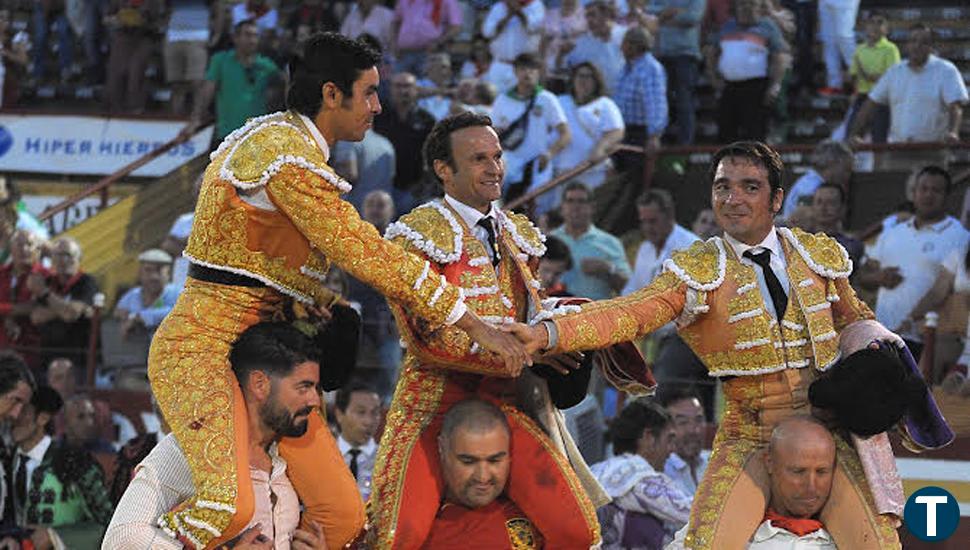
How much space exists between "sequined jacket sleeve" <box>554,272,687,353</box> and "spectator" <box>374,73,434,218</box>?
19.0ft

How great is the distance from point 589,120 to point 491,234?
218 inches

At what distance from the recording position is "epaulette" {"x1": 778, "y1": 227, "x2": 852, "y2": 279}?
6.76 metres

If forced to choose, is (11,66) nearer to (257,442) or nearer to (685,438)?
(685,438)

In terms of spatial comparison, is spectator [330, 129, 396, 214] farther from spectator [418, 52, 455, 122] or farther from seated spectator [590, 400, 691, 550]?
seated spectator [590, 400, 691, 550]

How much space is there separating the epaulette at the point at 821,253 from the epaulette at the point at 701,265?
255 millimetres

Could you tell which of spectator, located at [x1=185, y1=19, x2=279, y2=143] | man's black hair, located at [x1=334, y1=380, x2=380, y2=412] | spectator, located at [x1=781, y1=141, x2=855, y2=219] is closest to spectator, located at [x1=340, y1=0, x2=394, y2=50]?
spectator, located at [x1=185, y1=19, x2=279, y2=143]

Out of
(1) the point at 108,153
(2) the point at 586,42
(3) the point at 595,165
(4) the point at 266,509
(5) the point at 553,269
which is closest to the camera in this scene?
(4) the point at 266,509

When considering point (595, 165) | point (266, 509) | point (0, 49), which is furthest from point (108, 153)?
point (266, 509)

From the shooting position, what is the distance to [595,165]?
39.9 ft

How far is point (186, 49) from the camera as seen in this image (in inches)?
615

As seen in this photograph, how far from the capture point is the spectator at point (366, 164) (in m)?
12.0

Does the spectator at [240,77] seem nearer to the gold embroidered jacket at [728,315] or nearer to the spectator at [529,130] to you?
the spectator at [529,130]

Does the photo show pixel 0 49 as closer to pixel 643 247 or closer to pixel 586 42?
pixel 586 42

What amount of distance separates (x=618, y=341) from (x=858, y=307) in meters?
0.85
